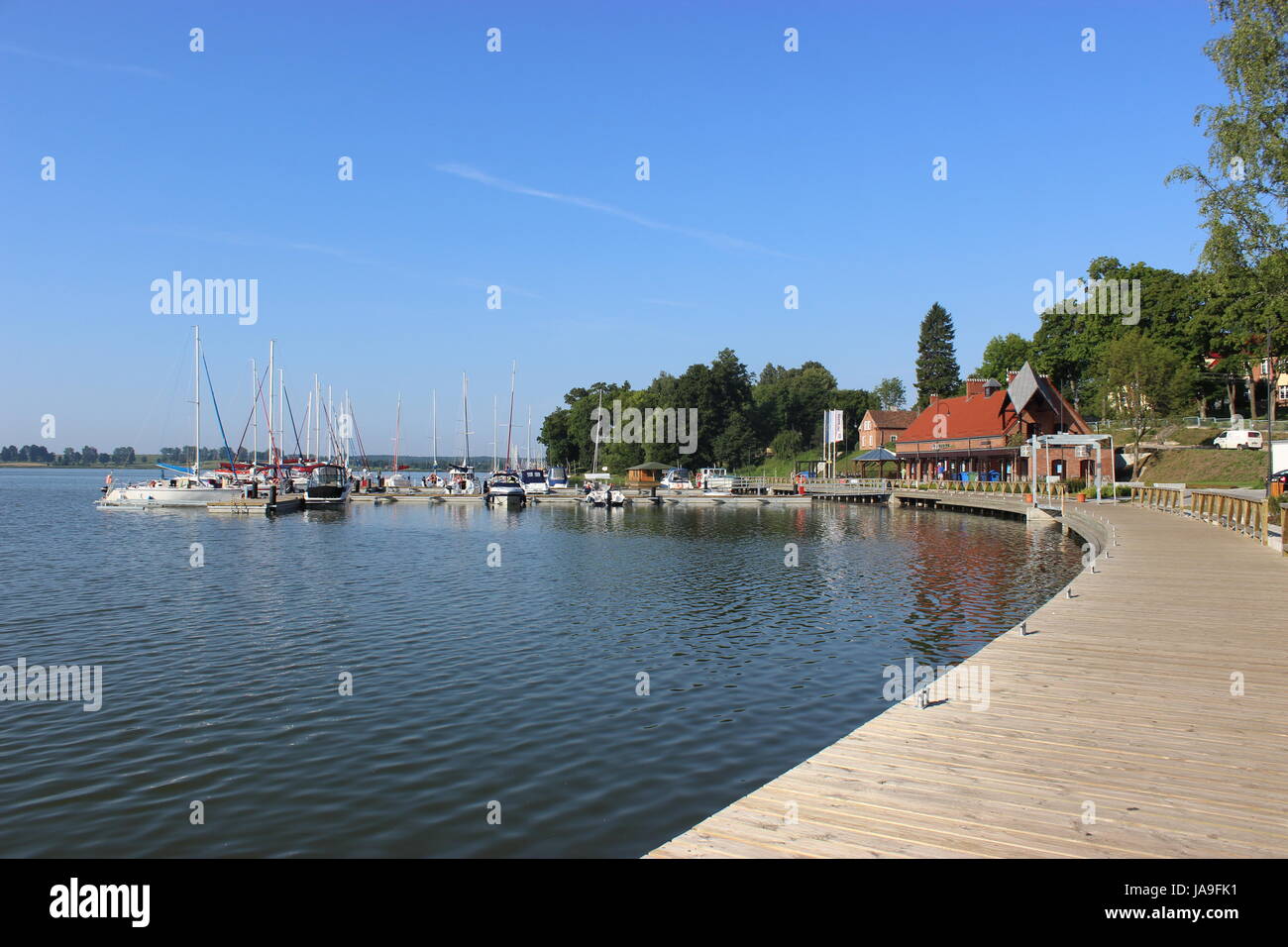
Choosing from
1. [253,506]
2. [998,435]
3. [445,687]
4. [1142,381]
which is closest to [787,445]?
[998,435]

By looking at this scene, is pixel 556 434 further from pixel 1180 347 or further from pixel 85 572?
pixel 85 572

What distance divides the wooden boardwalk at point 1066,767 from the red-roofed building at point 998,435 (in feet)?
181

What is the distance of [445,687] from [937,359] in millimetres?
124456

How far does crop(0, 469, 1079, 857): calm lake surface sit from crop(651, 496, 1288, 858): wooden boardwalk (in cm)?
227

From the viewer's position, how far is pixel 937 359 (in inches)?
4995

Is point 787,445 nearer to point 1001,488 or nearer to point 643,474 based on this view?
point 643,474

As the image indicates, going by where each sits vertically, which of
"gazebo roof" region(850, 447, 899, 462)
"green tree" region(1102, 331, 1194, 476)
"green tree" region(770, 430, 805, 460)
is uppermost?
"green tree" region(1102, 331, 1194, 476)

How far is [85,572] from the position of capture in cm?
2950

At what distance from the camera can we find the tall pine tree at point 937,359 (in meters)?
126

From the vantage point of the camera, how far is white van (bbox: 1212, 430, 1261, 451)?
62.3 metres

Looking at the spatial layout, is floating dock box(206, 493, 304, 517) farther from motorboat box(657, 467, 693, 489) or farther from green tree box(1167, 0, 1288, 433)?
green tree box(1167, 0, 1288, 433)

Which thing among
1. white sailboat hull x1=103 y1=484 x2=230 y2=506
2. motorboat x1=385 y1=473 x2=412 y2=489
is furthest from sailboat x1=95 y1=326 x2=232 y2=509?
motorboat x1=385 y1=473 x2=412 y2=489
